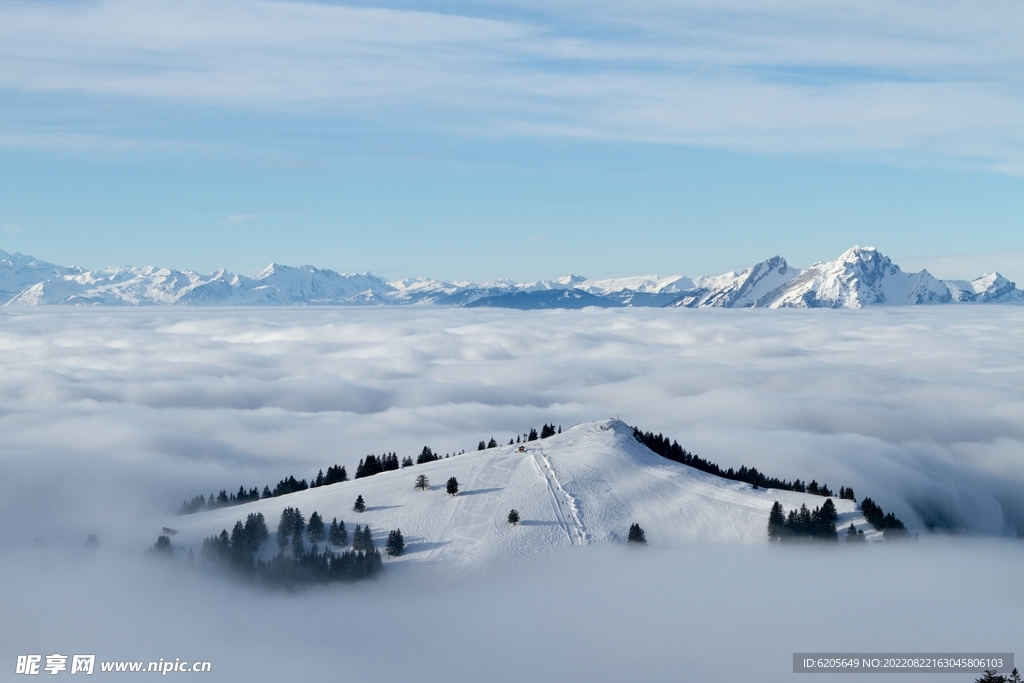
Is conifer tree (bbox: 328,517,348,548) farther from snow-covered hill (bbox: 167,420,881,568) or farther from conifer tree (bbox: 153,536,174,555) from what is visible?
conifer tree (bbox: 153,536,174,555)

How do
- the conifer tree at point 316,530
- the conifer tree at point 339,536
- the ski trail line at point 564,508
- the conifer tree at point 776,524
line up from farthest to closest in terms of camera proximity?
the conifer tree at point 776,524
the ski trail line at point 564,508
the conifer tree at point 316,530
the conifer tree at point 339,536

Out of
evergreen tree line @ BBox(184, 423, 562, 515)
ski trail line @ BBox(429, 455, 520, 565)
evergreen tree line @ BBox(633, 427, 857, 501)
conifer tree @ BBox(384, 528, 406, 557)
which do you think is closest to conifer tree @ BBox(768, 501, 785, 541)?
evergreen tree line @ BBox(633, 427, 857, 501)

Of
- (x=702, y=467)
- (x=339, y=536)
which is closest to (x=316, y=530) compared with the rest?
(x=339, y=536)

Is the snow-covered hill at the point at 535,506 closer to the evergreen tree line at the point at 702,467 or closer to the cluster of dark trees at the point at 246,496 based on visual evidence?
the cluster of dark trees at the point at 246,496

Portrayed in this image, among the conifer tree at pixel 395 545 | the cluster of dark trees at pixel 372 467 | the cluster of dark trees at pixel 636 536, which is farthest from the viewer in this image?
the cluster of dark trees at pixel 372 467

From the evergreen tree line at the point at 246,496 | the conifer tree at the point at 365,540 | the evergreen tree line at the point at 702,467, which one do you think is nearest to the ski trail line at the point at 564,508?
the conifer tree at the point at 365,540

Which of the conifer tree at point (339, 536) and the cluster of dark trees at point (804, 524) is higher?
the cluster of dark trees at point (804, 524)

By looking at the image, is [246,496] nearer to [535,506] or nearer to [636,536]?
[535,506]
